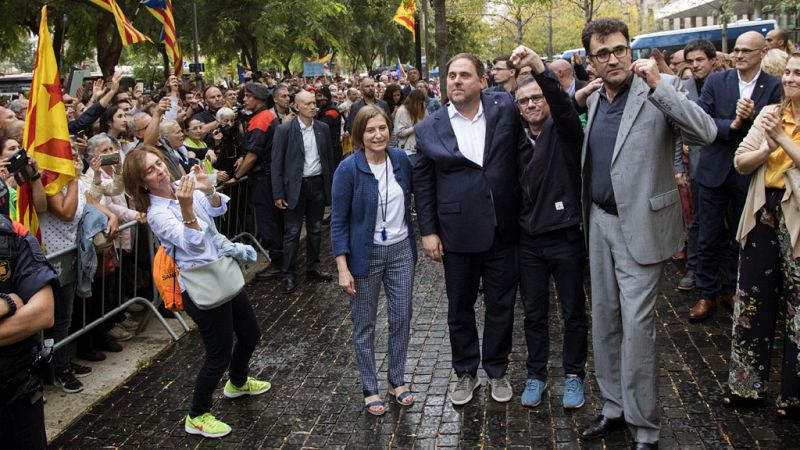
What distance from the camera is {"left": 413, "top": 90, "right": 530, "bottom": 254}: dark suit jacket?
5.16 meters

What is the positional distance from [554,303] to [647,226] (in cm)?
334

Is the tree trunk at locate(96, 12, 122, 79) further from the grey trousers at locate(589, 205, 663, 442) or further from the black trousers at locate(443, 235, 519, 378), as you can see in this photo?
the grey trousers at locate(589, 205, 663, 442)

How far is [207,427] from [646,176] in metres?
3.03

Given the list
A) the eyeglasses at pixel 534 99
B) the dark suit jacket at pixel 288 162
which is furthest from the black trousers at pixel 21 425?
the dark suit jacket at pixel 288 162

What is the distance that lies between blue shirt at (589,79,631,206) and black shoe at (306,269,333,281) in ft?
16.1

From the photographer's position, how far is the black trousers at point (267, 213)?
953cm

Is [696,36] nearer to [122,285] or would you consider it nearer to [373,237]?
[122,285]

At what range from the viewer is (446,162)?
17.0ft

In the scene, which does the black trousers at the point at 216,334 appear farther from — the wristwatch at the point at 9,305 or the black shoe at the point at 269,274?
the black shoe at the point at 269,274

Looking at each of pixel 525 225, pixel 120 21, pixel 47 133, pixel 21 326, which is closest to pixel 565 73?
pixel 525 225

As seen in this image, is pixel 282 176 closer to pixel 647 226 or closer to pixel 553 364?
pixel 553 364

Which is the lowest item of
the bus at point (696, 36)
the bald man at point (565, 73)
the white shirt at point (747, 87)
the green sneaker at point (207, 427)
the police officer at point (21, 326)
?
the green sneaker at point (207, 427)

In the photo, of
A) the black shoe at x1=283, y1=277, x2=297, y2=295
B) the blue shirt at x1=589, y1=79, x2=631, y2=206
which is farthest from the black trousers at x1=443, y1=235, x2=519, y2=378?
the black shoe at x1=283, y1=277, x2=297, y2=295

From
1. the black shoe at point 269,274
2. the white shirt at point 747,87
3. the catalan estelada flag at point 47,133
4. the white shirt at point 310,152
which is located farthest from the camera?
the black shoe at point 269,274
